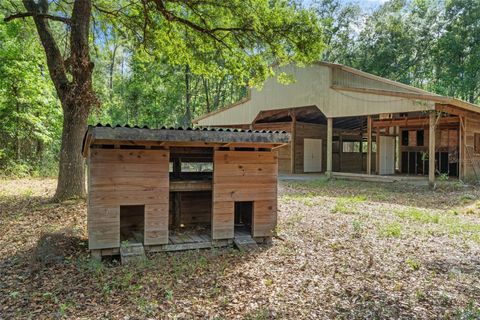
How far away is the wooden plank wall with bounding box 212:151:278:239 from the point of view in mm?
5305

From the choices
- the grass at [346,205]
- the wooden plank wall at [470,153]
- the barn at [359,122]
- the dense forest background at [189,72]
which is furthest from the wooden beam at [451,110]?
the dense forest background at [189,72]

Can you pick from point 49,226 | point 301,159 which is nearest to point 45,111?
point 49,226

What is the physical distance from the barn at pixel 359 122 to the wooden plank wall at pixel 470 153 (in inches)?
1.6

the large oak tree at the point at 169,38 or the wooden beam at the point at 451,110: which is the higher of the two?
the large oak tree at the point at 169,38

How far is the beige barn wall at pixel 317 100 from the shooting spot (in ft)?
42.3

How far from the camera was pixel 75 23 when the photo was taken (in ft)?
26.1

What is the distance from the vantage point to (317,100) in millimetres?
15758

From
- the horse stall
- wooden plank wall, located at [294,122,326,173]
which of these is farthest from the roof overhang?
wooden plank wall, located at [294,122,326,173]

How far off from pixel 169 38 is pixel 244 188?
6.86 m

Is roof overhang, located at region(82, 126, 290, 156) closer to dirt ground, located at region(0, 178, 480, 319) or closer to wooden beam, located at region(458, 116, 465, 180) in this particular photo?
dirt ground, located at region(0, 178, 480, 319)

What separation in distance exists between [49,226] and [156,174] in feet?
9.64

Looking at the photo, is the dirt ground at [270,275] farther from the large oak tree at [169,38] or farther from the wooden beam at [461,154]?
the wooden beam at [461,154]

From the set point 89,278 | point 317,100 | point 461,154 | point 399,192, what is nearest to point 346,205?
point 399,192

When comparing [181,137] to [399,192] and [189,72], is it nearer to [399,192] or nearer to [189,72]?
[399,192]
